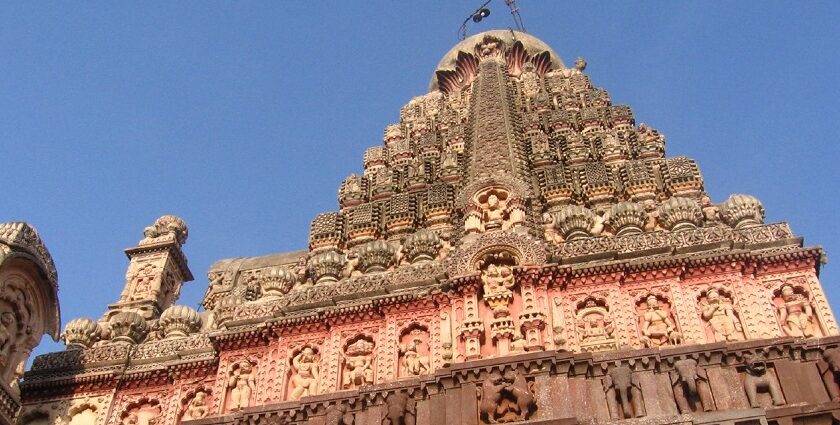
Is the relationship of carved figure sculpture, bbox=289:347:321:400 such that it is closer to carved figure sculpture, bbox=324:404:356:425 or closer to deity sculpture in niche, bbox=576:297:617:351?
carved figure sculpture, bbox=324:404:356:425

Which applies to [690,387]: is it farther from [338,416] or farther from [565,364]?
[338,416]

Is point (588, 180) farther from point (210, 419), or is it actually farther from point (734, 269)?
point (210, 419)

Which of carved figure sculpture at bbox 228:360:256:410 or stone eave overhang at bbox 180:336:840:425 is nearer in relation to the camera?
stone eave overhang at bbox 180:336:840:425

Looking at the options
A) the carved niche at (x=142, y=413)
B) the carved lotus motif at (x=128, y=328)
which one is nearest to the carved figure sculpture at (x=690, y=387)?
the carved niche at (x=142, y=413)

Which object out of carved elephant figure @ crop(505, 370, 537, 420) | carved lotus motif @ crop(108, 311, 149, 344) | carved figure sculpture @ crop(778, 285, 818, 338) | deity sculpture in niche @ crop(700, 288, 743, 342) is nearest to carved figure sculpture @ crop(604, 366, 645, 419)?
carved elephant figure @ crop(505, 370, 537, 420)

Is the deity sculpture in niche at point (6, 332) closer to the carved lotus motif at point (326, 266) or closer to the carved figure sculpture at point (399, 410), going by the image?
the carved lotus motif at point (326, 266)

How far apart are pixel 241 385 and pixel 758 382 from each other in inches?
360

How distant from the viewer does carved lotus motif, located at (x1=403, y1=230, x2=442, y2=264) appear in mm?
17562

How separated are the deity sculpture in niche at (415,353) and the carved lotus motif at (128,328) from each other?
6598mm

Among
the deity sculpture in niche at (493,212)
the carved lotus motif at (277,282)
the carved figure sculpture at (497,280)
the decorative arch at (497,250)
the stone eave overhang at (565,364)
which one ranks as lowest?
the stone eave overhang at (565,364)

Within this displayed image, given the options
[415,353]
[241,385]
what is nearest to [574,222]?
[415,353]

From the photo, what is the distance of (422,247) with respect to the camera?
1766 cm

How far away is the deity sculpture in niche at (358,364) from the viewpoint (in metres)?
14.9

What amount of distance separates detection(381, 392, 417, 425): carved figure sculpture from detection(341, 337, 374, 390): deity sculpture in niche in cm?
101
